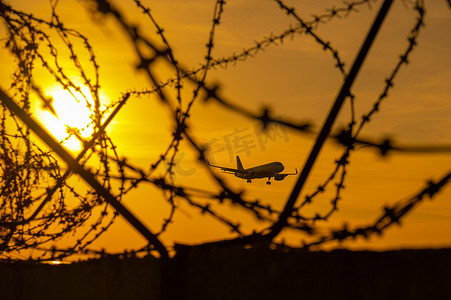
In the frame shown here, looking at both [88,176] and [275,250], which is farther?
[88,176]

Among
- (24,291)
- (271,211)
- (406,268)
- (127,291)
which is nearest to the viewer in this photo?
(406,268)

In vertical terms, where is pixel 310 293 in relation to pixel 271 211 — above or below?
below

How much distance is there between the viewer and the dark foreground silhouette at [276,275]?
11.6ft

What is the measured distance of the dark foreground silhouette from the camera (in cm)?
355

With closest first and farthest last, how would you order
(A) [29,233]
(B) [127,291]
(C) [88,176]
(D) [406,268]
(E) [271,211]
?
(D) [406,268]
(E) [271,211]
(C) [88,176]
(B) [127,291]
(A) [29,233]

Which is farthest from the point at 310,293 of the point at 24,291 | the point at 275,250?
the point at 24,291

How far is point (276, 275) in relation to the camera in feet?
13.5

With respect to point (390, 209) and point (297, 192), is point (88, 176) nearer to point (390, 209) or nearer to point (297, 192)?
point (297, 192)

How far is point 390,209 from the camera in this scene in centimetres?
376

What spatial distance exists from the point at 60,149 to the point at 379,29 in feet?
6.64

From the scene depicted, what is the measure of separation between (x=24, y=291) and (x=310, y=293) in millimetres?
4195

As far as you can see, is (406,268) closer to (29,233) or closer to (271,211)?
(271,211)

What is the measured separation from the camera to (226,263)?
173 inches

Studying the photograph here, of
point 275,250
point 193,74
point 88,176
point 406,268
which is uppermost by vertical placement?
point 193,74
